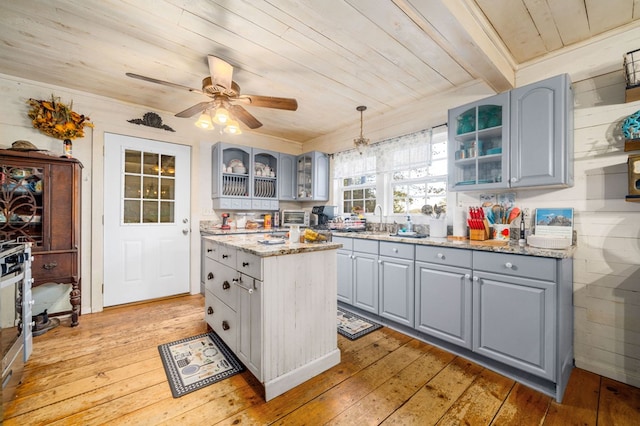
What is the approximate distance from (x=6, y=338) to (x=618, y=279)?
396 cm

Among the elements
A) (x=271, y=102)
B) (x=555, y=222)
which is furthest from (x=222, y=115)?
(x=555, y=222)

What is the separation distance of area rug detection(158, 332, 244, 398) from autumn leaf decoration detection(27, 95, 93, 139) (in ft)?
8.18

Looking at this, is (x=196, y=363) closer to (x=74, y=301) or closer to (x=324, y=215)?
(x=74, y=301)

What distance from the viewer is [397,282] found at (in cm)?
256

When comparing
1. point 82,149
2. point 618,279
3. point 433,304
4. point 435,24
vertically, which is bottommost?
point 433,304

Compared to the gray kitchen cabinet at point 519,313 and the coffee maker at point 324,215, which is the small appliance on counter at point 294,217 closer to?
the coffee maker at point 324,215

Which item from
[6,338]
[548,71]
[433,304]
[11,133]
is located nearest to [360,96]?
[548,71]

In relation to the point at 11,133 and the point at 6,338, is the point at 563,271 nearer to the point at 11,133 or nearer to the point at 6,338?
the point at 6,338


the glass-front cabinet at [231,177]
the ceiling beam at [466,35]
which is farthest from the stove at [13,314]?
the ceiling beam at [466,35]

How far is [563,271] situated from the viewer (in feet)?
5.64

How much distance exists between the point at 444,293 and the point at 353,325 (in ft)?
3.23

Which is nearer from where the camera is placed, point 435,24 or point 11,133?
point 435,24

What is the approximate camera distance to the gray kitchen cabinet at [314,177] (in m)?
4.29

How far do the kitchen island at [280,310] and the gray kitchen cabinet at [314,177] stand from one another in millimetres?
2344
